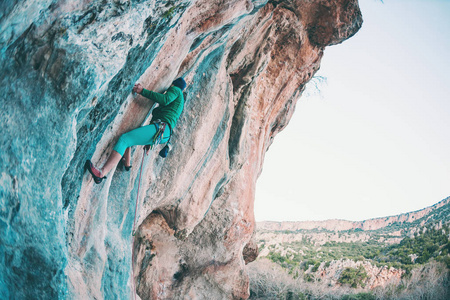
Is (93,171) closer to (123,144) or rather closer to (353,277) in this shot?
(123,144)

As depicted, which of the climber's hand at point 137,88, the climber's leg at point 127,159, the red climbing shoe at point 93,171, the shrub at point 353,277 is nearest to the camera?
the red climbing shoe at point 93,171

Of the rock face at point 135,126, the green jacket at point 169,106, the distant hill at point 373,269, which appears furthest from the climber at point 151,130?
the distant hill at point 373,269

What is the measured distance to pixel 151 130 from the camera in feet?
15.4

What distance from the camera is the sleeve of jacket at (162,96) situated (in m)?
4.50

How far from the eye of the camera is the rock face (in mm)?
2703

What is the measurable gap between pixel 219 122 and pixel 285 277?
14.0m

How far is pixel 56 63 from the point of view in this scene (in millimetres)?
2797

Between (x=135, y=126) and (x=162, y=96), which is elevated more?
(x=162, y=96)

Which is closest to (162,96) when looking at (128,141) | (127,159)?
(128,141)

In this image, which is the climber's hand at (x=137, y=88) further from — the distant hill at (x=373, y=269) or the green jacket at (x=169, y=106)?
the distant hill at (x=373, y=269)

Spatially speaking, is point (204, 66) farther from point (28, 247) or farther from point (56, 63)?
point (28, 247)

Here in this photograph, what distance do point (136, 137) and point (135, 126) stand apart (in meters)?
0.37

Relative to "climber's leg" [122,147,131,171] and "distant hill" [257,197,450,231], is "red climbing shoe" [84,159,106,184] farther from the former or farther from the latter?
"distant hill" [257,197,450,231]

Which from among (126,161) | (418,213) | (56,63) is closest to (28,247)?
(56,63)
